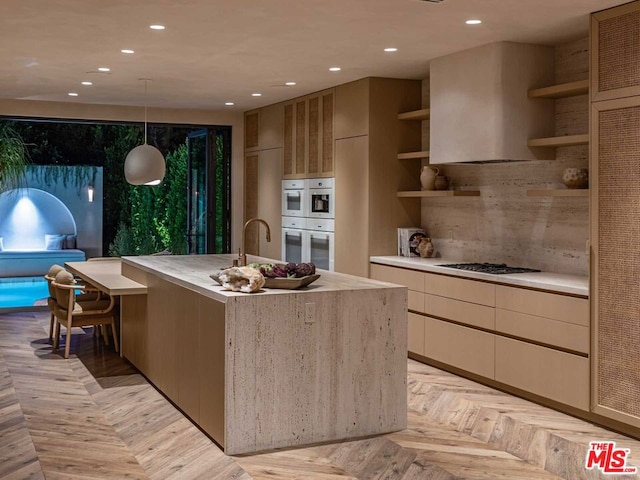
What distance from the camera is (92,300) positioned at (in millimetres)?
6750

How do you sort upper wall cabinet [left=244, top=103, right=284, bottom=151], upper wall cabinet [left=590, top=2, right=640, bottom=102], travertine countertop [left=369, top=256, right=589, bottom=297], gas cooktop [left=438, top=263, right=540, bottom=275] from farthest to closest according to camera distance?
1. upper wall cabinet [left=244, top=103, right=284, bottom=151]
2. gas cooktop [left=438, top=263, right=540, bottom=275]
3. travertine countertop [left=369, top=256, right=589, bottom=297]
4. upper wall cabinet [left=590, top=2, right=640, bottom=102]

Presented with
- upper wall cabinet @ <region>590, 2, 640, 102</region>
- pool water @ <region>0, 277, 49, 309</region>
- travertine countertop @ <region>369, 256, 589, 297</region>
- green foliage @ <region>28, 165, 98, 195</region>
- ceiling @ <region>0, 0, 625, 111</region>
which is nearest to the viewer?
upper wall cabinet @ <region>590, 2, 640, 102</region>

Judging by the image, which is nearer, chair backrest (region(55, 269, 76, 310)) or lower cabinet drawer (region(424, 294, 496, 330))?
lower cabinet drawer (region(424, 294, 496, 330))

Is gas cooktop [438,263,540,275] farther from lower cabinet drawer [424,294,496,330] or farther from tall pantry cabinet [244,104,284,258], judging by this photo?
Result: tall pantry cabinet [244,104,284,258]

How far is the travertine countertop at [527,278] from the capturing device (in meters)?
4.77

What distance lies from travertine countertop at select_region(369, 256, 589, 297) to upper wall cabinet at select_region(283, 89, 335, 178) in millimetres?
1627

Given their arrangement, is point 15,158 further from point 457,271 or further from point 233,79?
point 457,271

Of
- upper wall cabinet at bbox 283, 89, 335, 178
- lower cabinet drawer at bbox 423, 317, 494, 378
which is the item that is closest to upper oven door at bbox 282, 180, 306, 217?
upper wall cabinet at bbox 283, 89, 335, 178

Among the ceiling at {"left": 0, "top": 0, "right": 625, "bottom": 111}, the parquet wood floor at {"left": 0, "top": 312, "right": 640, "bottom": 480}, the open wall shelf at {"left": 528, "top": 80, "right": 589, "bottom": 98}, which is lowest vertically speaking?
the parquet wood floor at {"left": 0, "top": 312, "right": 640, "bottom": 480}

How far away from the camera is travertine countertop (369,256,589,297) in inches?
188

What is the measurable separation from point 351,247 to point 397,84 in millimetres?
1515

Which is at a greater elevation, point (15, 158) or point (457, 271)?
point (15, 158)

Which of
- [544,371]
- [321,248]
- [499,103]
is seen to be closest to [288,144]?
[321,248]

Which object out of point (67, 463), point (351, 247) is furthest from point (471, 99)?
point (67, 463)
